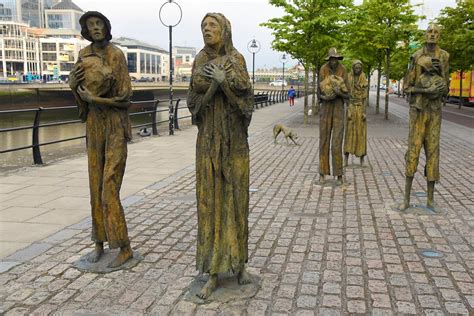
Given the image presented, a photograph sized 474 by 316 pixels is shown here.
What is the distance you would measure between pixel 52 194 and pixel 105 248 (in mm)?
2974

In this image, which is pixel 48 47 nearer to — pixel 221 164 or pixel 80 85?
pixel 80 85

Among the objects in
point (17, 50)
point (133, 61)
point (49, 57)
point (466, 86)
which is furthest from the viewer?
point (133, 61)

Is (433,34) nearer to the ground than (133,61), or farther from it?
nearer to the ground

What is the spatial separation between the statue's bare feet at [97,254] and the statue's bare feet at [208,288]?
139cm

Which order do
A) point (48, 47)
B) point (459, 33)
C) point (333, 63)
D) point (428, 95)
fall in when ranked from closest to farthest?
point (428, 95) → point (333, 63) → point (459, 33) → point (48, 47)

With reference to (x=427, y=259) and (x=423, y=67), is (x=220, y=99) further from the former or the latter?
(x=423, y=67)

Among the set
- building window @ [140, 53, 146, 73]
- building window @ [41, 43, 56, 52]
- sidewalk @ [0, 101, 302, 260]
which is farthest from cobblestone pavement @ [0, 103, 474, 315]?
building window @ [140, 53, 146, 73]

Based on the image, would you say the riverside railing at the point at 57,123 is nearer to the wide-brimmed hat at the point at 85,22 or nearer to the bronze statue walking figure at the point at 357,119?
the wide-brimmed hat at the point at 85,22

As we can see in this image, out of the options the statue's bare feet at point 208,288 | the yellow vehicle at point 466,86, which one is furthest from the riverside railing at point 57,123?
the yellow vehicle at point 466,86

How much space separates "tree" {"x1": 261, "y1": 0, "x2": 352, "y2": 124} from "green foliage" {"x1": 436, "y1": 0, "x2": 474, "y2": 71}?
1088 centimetres

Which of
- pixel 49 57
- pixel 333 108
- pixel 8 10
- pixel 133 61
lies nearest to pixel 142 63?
pixel 133 61

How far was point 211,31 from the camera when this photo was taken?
388 cm

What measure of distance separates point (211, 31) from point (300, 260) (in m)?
2.58

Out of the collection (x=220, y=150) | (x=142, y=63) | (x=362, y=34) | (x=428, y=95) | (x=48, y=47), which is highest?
(x=48, y=47)
